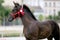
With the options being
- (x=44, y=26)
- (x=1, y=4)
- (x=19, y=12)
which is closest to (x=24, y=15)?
(x=19, y=12)

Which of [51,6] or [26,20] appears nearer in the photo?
[26,20]

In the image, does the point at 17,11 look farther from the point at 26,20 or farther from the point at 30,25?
the point at 30,25

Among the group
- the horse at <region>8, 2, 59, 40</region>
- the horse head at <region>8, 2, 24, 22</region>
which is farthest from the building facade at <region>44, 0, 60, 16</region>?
the horse head at <region>8, 2, 24, 22</region>

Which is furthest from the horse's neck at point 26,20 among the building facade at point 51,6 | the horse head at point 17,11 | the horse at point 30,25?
the building facade at point 51,6

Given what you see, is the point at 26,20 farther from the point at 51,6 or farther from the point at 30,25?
the point at 51,6

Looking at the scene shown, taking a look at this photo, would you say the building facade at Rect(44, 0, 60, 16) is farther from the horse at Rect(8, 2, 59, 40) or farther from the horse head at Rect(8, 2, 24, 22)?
the horse head at Rect(8, 2, 24, 22)

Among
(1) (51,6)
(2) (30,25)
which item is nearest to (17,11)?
(2) (30,25)

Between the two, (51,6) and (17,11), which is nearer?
(17,11)

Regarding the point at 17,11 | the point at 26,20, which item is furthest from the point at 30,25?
the point at 17,11

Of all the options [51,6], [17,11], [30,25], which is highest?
[17,11]

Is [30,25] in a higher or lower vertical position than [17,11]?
lower

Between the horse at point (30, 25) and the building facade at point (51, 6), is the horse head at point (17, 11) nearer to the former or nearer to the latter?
the horse at point (30, 25)

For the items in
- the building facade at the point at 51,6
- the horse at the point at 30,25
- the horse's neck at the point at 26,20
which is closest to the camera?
the horse at the point at 30,25

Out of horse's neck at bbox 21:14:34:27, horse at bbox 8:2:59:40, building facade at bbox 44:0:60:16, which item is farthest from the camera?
building facade at bbox 44:0:60:16
